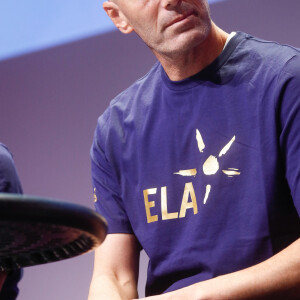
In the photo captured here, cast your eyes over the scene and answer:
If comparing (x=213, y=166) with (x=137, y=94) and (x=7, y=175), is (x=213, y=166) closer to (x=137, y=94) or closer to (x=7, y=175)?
(x=137, y=94)

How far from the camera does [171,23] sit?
1.14 meters

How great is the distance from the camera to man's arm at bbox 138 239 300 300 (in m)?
0.89

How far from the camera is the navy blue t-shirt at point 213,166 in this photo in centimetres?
100

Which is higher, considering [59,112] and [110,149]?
[110,149]

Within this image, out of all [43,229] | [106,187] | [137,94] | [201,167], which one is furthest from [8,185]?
[43,229]

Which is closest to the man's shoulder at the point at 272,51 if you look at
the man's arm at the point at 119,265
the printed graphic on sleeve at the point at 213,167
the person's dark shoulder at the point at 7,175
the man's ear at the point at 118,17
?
the printed graphic on sleeve at the point at 213,167

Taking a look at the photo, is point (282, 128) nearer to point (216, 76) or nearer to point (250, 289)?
point (216, 76)

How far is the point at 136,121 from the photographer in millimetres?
1204

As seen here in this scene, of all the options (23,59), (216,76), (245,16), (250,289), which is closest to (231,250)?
(250,289)

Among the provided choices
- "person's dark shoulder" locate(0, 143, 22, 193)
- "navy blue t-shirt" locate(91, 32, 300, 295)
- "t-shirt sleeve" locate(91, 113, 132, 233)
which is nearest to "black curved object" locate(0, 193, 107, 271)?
"navy blue t-shirt" locate(91, 32, 300, 295)

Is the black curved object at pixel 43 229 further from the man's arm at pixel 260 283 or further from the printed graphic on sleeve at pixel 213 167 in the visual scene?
the printed graphic on sleeve at pixel 213 167

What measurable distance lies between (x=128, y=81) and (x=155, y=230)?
103 cm

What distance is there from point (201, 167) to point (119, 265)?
29cm

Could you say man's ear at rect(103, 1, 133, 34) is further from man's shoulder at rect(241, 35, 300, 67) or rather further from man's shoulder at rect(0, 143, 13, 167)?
man's shoulder at rect(0, 143, 13, 167)
